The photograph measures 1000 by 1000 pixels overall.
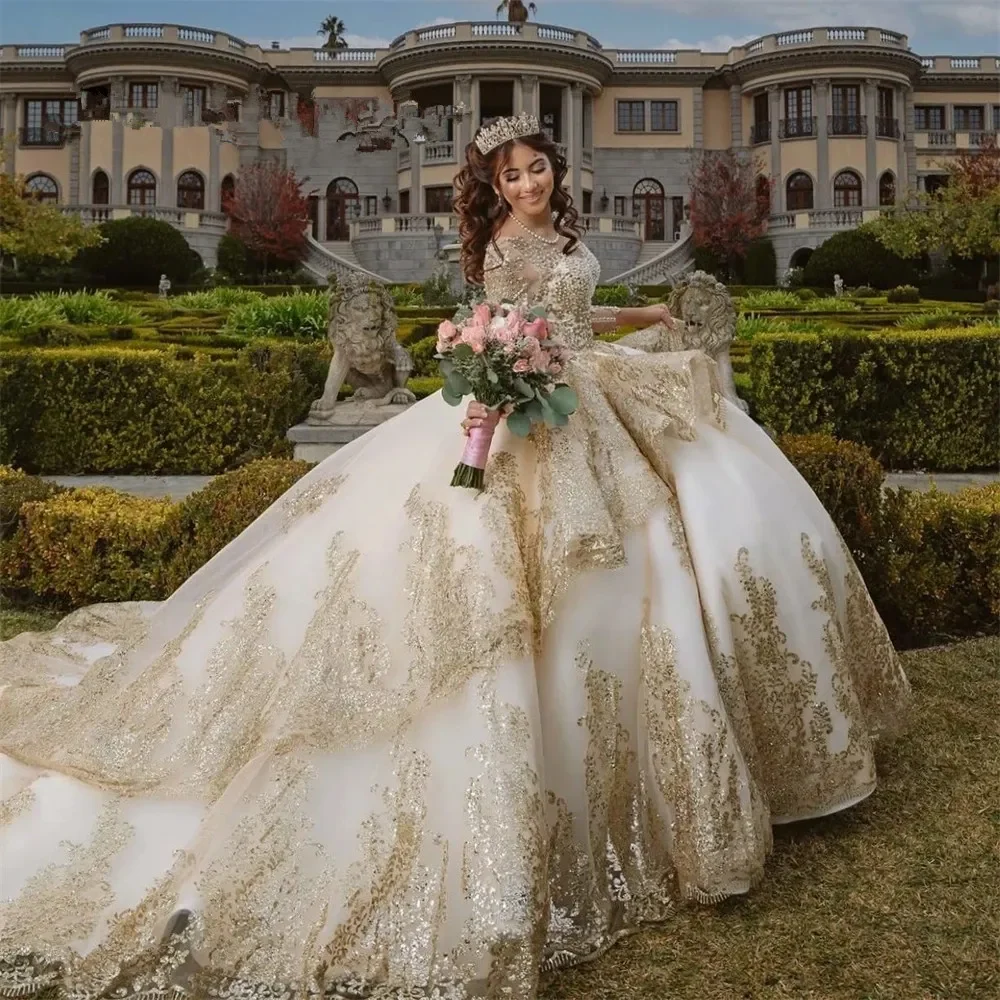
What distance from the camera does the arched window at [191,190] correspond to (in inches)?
1486

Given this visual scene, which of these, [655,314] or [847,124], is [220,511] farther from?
[847,124]

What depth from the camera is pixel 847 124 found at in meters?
39.4

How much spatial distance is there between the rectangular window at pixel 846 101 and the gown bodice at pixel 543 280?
4012cm

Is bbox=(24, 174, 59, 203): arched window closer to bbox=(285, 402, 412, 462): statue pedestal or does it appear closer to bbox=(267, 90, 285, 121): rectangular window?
bbox=(267, 90, 285, 121): rectangular window

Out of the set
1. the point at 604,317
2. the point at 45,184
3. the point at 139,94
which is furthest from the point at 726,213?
the point at 604,317

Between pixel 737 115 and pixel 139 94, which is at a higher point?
pixel 139 94

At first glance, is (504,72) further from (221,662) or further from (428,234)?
(221,662)

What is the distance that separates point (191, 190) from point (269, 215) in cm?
550

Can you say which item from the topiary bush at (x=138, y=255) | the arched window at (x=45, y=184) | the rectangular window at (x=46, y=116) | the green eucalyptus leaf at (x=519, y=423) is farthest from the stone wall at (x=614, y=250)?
the green eucalyptus leaf at (x=519, y=423)

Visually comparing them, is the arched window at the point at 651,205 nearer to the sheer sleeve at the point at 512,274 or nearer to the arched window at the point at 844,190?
the arched window at the point at 844,190

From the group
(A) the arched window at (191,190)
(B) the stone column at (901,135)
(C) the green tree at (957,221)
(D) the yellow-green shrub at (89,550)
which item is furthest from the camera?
(B) the stone column at (901,135)

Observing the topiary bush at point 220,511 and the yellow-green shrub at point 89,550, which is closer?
the topiary bush at point 220,511

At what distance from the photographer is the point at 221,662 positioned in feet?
10.1

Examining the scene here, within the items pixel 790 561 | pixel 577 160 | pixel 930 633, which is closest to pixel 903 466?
pixel 930 633
